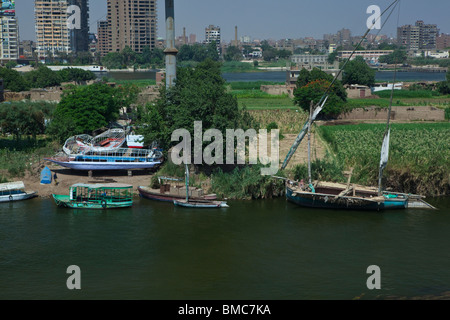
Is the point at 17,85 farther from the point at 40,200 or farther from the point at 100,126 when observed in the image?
the point at 40,200

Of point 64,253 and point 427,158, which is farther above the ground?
point 427,158

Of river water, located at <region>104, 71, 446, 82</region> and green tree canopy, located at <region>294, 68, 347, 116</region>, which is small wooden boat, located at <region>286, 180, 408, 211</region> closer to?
green tree canopy, located at <region>294, 68, 347, 116</region>

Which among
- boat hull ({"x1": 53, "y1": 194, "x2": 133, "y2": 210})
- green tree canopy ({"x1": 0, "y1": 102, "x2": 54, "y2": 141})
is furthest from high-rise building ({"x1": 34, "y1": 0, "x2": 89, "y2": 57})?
boat hull ({"x1": 53, "y1": 194, "x2": 133, "y2": 210})

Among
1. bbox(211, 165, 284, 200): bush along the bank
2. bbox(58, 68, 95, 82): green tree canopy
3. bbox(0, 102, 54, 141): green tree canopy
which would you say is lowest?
bbox(211, 165, 284, 200): bush along the bank

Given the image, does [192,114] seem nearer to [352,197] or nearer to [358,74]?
[352,197]
